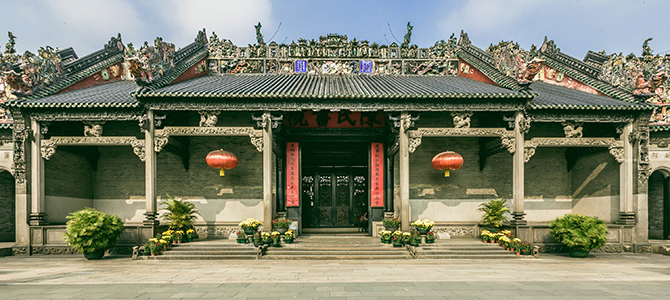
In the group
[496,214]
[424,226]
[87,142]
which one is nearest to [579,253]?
[496,214]

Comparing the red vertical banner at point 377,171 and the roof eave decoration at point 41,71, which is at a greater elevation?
the roof eave decoration at point 41,71

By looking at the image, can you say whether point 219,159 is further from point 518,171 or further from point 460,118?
point 518,171

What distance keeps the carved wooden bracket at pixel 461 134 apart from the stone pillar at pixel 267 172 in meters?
4.40

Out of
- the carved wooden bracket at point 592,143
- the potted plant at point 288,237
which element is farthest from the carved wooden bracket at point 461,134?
the potted plant at point 288,237

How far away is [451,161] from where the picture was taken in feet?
42.2

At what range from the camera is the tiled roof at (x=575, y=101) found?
39.7 ft

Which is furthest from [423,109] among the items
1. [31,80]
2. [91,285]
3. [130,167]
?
[31,80]

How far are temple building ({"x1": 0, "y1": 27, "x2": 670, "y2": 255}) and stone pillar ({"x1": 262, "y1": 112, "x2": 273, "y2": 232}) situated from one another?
0.05m

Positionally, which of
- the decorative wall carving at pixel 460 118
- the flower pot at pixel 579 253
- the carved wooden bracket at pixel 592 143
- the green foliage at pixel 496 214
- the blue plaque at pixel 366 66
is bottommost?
the flower pot at pixel 579 253

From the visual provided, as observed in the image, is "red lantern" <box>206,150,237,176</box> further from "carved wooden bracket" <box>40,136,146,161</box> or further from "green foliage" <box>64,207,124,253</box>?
"green foliage" <box>64,207,124,253</box>

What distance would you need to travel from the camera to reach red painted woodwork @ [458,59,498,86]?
14.7 meters

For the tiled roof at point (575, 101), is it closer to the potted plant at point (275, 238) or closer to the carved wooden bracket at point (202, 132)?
the carved wooden bracket at point (202, 132)

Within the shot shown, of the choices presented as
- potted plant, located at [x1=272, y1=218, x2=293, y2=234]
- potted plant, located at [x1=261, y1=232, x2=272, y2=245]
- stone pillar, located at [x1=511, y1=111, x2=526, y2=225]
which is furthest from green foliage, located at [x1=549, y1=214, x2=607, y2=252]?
potted plant, located at [x1=261, y1=232, x2=272, y2=245]

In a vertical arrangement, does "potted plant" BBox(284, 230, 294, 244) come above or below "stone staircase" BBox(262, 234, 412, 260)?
above
